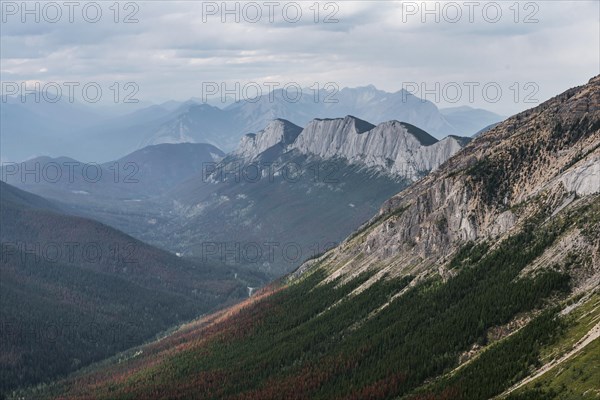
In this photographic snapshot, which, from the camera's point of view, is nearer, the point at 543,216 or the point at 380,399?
the point at 380,399

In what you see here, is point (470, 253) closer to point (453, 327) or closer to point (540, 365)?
point (453, 327)

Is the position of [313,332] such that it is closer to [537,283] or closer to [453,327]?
[453,327]

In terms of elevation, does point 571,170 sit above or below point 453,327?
above

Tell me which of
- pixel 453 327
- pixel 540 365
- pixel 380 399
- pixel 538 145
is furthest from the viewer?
pixel 538 145

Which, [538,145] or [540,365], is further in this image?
[538,145]

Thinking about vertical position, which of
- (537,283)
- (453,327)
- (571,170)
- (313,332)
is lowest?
(313,332)

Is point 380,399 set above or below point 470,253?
below

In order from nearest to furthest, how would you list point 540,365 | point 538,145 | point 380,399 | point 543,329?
point 540,365, point 543,329, point 380,399, point 538,145

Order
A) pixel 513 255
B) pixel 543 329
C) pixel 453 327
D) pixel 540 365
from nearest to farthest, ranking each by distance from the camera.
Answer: pixel 540 365 < pixel 543 329 < pixel 453 327 < pixel 513 255

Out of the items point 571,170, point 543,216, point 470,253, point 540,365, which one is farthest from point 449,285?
point 540,365
